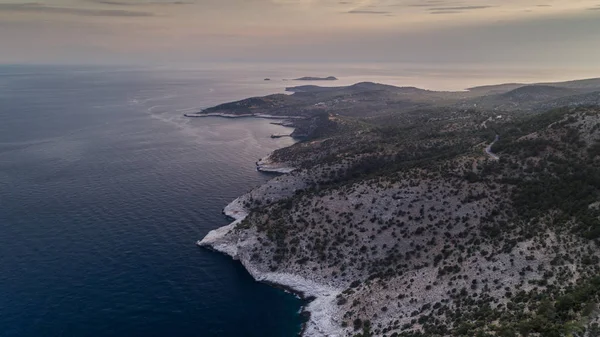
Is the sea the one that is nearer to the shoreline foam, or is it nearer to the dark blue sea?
the dark blue sea

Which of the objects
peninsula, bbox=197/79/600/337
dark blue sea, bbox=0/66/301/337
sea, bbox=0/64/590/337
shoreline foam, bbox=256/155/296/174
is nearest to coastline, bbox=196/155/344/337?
peninsula, bbox=197/79/600/337

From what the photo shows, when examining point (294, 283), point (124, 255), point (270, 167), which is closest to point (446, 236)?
point (294, 283)

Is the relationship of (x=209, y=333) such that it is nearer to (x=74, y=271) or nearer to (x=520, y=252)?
(x=74, y=271)

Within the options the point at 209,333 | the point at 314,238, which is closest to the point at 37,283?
A: the point at 209,333

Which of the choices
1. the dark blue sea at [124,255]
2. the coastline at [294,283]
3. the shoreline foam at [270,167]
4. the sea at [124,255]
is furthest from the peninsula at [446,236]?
the shoreline foam at [270,167]

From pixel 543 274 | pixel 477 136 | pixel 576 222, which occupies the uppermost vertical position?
pixel 477 136
